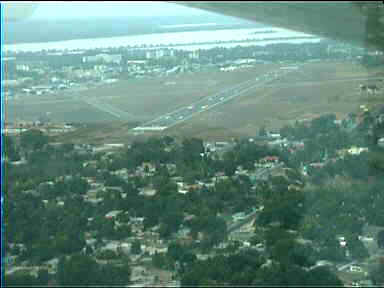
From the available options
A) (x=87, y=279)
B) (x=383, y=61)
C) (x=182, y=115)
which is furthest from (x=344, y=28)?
(x=87, y=279)

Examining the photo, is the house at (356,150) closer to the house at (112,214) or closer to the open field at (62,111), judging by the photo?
the house at (112,214)

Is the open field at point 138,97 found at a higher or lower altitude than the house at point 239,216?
higher

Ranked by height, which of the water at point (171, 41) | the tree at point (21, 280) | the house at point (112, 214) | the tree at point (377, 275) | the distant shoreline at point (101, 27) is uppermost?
the distant shoreline at point (101, 27)

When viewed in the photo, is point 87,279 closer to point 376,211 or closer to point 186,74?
point 376,211

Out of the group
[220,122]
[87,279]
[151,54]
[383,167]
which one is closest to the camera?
[87,279]

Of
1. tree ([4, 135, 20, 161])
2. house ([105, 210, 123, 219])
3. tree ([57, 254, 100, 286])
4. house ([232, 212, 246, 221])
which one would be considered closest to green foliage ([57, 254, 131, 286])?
tree ([57, 254, 100, 286])

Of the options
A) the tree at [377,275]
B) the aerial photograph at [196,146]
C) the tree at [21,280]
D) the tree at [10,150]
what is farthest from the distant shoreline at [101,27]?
the tree at [21,280]

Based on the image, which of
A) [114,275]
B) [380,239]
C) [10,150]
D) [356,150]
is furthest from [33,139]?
[380,239]

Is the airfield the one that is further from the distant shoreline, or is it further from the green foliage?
the green foliage

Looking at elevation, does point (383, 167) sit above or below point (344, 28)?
below
